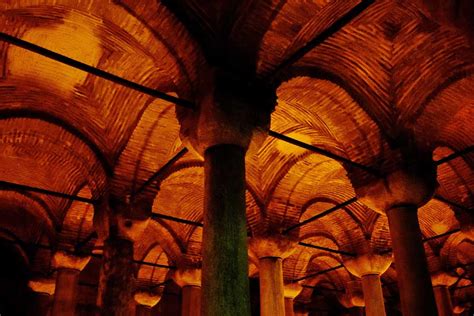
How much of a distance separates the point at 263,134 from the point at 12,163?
7.99 m

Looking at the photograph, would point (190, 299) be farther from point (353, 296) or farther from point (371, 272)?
point (353, 296)

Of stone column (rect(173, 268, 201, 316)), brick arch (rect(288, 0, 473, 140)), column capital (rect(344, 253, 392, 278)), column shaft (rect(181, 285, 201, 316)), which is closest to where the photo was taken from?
brick arch (rect(288, 0, 473, 140))

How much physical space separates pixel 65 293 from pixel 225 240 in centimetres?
713

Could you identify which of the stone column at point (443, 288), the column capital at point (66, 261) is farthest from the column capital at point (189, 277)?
the stone column at point (443, 288)

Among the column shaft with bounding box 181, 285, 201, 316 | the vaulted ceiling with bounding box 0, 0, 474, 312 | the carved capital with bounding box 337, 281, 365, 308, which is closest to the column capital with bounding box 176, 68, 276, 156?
the vaulted ceiling with bounding box 0, 0, 474, 312

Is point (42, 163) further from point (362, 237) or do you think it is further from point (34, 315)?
point (362, 237)

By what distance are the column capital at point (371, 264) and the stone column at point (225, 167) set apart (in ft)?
24.0

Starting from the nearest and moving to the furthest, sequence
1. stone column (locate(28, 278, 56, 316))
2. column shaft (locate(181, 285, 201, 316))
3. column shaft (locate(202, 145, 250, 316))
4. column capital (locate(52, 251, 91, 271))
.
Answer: column shaft (locate(202, 145, 250, 316)) → column capital (locate(52, 251, 91, 271)) → column shaft (locate(181, 285, 201, 316)) → stone column (locate(28, 278, 56, 316))

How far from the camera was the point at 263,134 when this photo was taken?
17.0ft

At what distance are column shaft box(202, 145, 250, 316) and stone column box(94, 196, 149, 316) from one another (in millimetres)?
3149

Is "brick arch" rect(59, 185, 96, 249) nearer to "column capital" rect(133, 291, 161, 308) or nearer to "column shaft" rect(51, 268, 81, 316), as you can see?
"column shaft" rect(51, 268, 81, 316)

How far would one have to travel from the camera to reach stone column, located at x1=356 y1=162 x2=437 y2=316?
5789mm

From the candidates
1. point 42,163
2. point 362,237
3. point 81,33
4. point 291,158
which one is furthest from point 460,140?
point 42,163

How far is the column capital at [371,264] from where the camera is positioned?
11164mm
